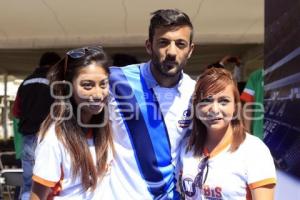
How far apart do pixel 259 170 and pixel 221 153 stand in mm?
→ 170

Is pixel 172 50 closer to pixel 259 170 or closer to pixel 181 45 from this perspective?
pixel 181 45

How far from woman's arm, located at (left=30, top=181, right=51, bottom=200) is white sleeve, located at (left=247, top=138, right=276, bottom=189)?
69cm

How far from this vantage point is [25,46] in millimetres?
5363

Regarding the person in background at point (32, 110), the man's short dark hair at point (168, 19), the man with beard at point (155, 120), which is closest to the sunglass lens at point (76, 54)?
the man with beard at point (155, 120)

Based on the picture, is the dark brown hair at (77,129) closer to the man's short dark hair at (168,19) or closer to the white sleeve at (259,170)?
the man's short dark hair at (168,19)

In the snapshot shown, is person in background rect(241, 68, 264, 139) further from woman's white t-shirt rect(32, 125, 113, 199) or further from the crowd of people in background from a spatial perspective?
woman's white t-shirt rect(32, 125, 113, 199)

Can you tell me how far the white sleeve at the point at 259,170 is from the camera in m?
1.61

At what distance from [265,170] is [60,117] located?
2.43 ft

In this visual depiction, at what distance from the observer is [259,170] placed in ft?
5.30

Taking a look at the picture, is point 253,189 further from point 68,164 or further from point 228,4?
point 228,4

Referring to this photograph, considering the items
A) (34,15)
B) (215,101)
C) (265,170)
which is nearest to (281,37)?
(215,101)

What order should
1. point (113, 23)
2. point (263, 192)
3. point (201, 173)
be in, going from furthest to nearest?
point (113, 23)
point (201, 173)
point (263, 192)

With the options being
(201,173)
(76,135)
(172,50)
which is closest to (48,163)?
(76,135)

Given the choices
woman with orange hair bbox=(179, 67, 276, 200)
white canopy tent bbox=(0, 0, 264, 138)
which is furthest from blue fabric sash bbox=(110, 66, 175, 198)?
white canopy tent bbox=(0, 0, 264, 138)
